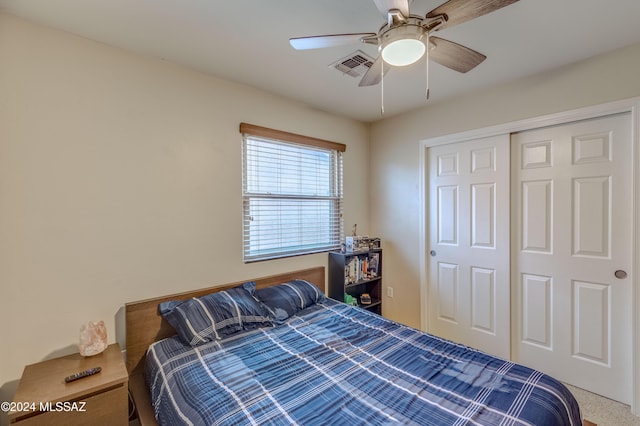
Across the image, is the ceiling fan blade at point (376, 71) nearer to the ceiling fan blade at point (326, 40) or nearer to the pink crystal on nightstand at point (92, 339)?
the ceiling fan blade at point (326, 40)

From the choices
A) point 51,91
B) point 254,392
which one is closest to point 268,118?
point 51,91

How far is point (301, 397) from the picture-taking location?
1.30 meters

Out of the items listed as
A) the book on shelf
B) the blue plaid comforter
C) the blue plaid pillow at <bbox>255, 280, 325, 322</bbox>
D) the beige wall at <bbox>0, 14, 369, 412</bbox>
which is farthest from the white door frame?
the beige wall at <bbox>0, 14, 369, 412</bbox>

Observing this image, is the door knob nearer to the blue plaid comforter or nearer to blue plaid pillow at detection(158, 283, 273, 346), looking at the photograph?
the blue plaid comforter

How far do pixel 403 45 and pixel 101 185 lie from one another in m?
2.02

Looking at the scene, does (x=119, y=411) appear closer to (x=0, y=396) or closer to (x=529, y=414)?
(x=0, y=396)

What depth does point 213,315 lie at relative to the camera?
6.43 feet

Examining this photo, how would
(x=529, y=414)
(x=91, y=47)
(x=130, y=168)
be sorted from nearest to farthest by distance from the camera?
(x=529, y=414), (x=91, y=47), (x=130, y=168)

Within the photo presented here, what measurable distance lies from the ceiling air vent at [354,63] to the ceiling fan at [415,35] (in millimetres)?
515

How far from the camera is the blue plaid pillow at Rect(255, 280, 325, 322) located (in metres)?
2.28

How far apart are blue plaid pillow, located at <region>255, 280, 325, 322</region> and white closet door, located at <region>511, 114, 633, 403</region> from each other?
6.19ft

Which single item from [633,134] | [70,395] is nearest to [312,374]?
[70,395]

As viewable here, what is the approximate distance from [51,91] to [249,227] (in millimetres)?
1579

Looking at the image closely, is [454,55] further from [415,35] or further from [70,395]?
[70,395]
